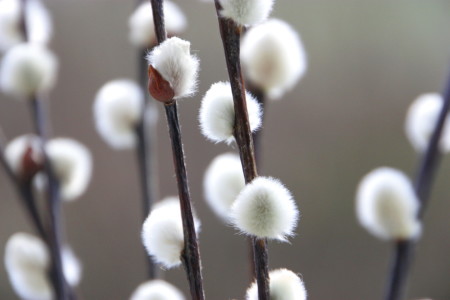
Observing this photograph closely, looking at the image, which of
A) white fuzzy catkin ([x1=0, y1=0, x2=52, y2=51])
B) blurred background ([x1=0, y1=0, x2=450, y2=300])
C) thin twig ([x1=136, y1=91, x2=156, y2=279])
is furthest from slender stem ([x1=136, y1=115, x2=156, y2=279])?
blurred background ([x1=0, y1=0, x2=450, y2=300])

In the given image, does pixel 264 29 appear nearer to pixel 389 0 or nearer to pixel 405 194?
pixel 405 194

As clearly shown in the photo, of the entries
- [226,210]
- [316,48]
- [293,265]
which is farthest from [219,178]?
[316,48]

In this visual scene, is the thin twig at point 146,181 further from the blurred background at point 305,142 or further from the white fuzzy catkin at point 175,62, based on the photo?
the blurred background at point 305,142

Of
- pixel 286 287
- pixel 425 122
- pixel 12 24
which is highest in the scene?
pixel 12 24

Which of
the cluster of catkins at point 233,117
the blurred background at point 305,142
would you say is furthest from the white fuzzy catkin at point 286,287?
the blurred background at point 305,142

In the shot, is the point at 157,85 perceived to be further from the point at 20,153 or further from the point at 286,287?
the point at 20,153

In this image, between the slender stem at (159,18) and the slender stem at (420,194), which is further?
the slender stem at (420,194)

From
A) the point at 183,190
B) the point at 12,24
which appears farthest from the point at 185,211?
the point at 12,24

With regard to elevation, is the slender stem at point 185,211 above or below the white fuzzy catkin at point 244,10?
below
